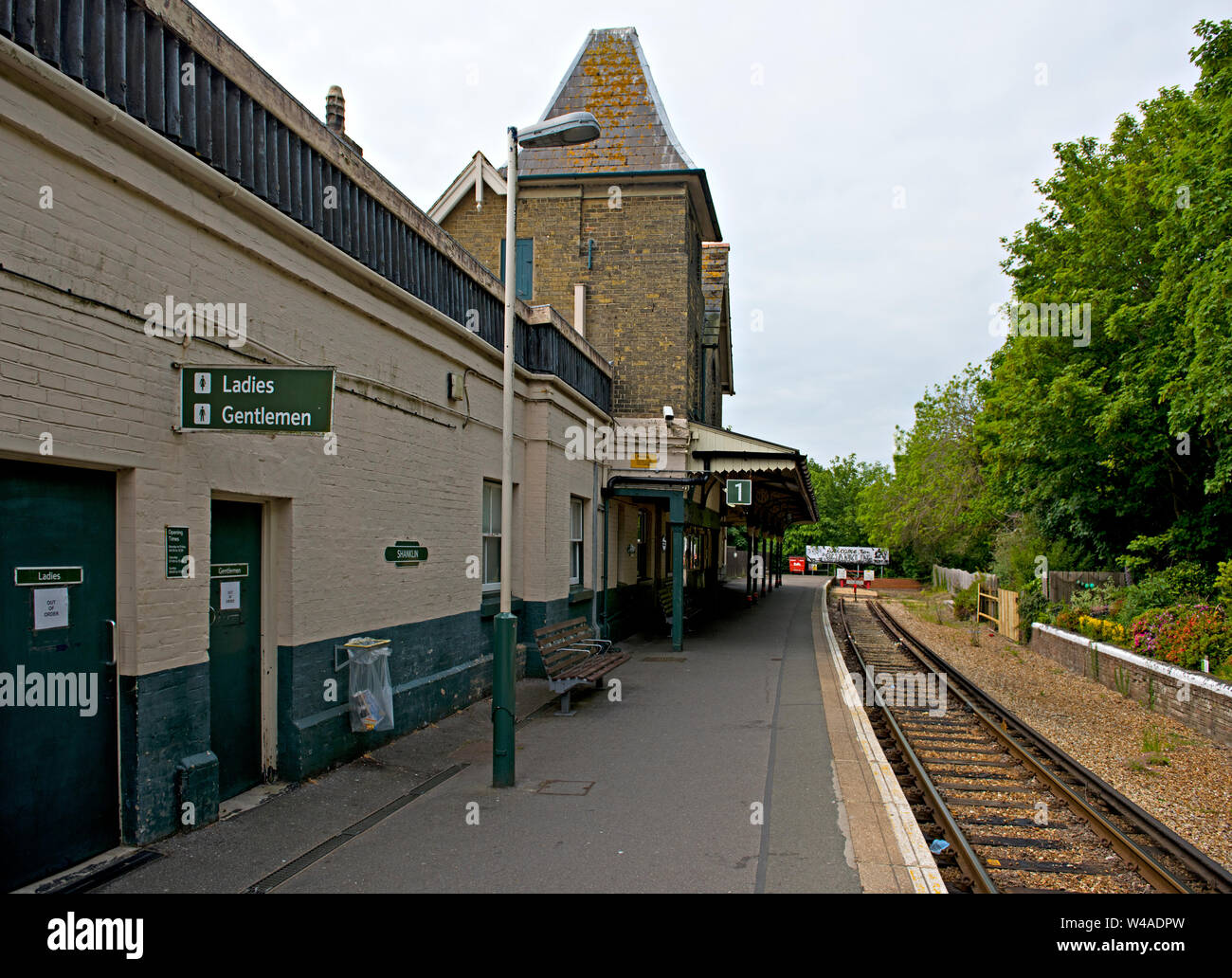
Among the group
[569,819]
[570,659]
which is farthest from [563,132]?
[570,659]

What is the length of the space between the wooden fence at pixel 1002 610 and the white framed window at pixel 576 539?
12.5 meters

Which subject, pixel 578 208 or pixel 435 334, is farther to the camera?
pixel 578 208

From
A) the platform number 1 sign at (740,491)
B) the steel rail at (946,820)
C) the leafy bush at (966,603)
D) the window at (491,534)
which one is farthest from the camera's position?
the leafy bush at (966,603)

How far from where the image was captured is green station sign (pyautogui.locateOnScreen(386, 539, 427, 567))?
26.8ft

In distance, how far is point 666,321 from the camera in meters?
17.4

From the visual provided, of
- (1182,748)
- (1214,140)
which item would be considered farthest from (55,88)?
(1214,140)

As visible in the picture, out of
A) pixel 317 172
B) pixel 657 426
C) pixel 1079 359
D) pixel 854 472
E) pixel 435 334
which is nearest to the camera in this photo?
pixel 317 172

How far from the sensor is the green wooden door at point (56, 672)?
14.5 feet

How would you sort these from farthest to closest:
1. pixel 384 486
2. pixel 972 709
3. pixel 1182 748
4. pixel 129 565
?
pixel 972 709
pixel 1182 748
pixel 384 486
pixel 129 565

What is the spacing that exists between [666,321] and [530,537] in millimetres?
6961

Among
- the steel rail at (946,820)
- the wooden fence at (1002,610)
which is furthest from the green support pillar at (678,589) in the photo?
the wooden fence at (1002,610)

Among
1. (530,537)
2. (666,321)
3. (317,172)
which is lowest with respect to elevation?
(530,537)

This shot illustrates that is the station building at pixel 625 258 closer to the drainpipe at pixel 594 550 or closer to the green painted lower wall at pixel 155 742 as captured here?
the drainpipe at pixel 594 550

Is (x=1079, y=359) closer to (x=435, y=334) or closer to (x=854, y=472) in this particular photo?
(x=435, y=334)
